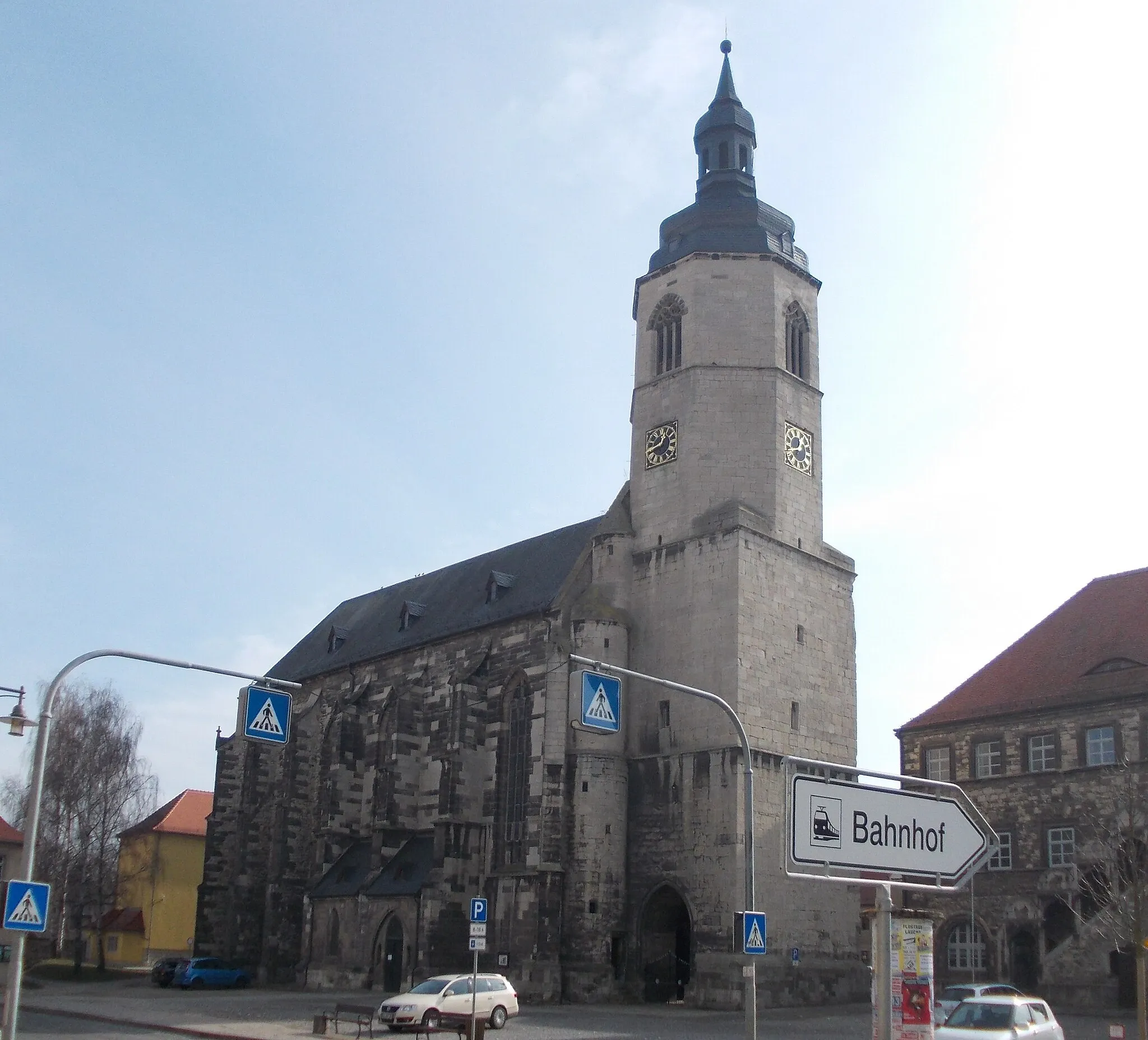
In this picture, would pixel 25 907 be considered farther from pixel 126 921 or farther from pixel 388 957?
pixel 126 921

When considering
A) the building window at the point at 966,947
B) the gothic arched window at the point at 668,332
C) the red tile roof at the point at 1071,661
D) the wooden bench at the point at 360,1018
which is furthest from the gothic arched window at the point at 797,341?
the wooden bench at the point at 360,1018

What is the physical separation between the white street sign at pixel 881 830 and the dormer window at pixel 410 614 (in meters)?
40.1

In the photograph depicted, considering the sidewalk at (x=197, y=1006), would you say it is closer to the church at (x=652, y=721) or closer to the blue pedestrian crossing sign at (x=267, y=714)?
the church at (x=652, y=721)

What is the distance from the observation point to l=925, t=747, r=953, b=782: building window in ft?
141

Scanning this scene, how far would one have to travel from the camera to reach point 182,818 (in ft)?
198

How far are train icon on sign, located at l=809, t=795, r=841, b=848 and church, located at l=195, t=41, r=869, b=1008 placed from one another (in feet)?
76.2

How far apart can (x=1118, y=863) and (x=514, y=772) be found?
1744cm

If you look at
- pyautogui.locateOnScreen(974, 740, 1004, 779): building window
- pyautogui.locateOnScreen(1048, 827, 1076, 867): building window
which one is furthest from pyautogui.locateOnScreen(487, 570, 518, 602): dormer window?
pyautogui.locateOnScreen(1048, 827, 1076, 867): building window

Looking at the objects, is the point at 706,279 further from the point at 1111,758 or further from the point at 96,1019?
the point at 96,1019

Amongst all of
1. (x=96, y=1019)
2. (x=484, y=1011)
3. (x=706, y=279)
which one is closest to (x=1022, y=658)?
(x=706, y=279)

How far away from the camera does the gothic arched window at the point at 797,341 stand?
40062mm

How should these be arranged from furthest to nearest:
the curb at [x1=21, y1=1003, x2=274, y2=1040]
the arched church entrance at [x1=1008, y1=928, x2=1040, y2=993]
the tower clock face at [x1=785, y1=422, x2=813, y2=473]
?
the tower clock face at [x1=785, y1=422, x2=813, y2=473], the arched church entrance at [x1=1008, y1=928, x2=1040, y2=993], the curb at [x1=21, y1=1003, x2=274, y2=1040]

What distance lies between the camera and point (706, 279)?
39.6 meters

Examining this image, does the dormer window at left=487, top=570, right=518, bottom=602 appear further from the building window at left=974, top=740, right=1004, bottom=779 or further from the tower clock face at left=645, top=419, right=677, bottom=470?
the building window at left=974, top=740, right=1004, bottom=779
